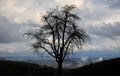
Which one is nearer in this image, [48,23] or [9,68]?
[48,23]

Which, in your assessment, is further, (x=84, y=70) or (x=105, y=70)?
(x=84, y=70)

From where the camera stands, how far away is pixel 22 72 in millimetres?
60688

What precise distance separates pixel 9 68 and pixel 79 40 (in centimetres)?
1864

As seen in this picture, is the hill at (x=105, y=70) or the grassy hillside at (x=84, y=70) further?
the grassy hillside at (x=84, y=70)

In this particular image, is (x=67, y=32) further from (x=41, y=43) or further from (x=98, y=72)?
(x=98, y=72)

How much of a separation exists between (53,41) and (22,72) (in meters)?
12.6

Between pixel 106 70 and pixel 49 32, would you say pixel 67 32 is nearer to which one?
pixel 49 32

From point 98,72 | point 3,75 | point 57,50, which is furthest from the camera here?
point 3,75

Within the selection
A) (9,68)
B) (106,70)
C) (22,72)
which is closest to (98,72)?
(106,70)

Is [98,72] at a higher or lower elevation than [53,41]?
lower

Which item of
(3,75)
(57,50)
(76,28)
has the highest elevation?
(76,28)

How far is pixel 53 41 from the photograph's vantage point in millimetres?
51062

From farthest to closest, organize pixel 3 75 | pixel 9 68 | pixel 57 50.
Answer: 1. pixel 9 68
2. pixel 3 75
3. pixel 57 50

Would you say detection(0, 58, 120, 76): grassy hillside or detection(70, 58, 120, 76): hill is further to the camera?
detection(0, 58, 120, 76): grassy hillside
